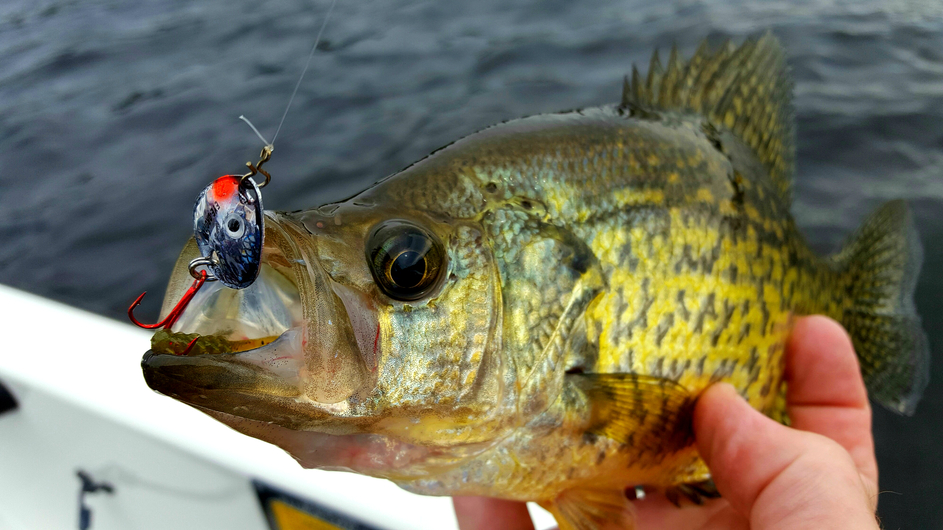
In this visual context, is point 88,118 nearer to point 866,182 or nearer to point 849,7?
point 866,182

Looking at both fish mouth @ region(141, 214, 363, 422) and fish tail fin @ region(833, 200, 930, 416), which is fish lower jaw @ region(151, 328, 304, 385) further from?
fish tail fin @ region(833, 200, 930, 416)

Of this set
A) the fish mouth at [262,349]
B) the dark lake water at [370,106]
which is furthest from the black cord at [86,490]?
the fish mouth at [262,349]

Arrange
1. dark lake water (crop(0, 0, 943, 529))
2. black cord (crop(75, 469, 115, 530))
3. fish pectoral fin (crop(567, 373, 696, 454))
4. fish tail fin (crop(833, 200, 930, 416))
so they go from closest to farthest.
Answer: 1. fish pectoral fin (crop(567, 373, 696, 454))
2. fish tail fin (crop(833, 200, 930, 416))
3. black cord (crop(75, 469, 115, 530))
4. dark lake water (crop(0, 0, 943, 529))

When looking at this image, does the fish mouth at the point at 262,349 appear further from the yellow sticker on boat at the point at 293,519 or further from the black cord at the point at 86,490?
the black cord at the point at 86,490

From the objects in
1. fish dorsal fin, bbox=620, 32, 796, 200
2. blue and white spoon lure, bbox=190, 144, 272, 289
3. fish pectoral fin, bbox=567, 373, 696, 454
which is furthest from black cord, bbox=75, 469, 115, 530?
fish dorsal fin, bbox=620, 32, 796, 200

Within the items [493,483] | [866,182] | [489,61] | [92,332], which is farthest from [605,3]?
[493,483]
